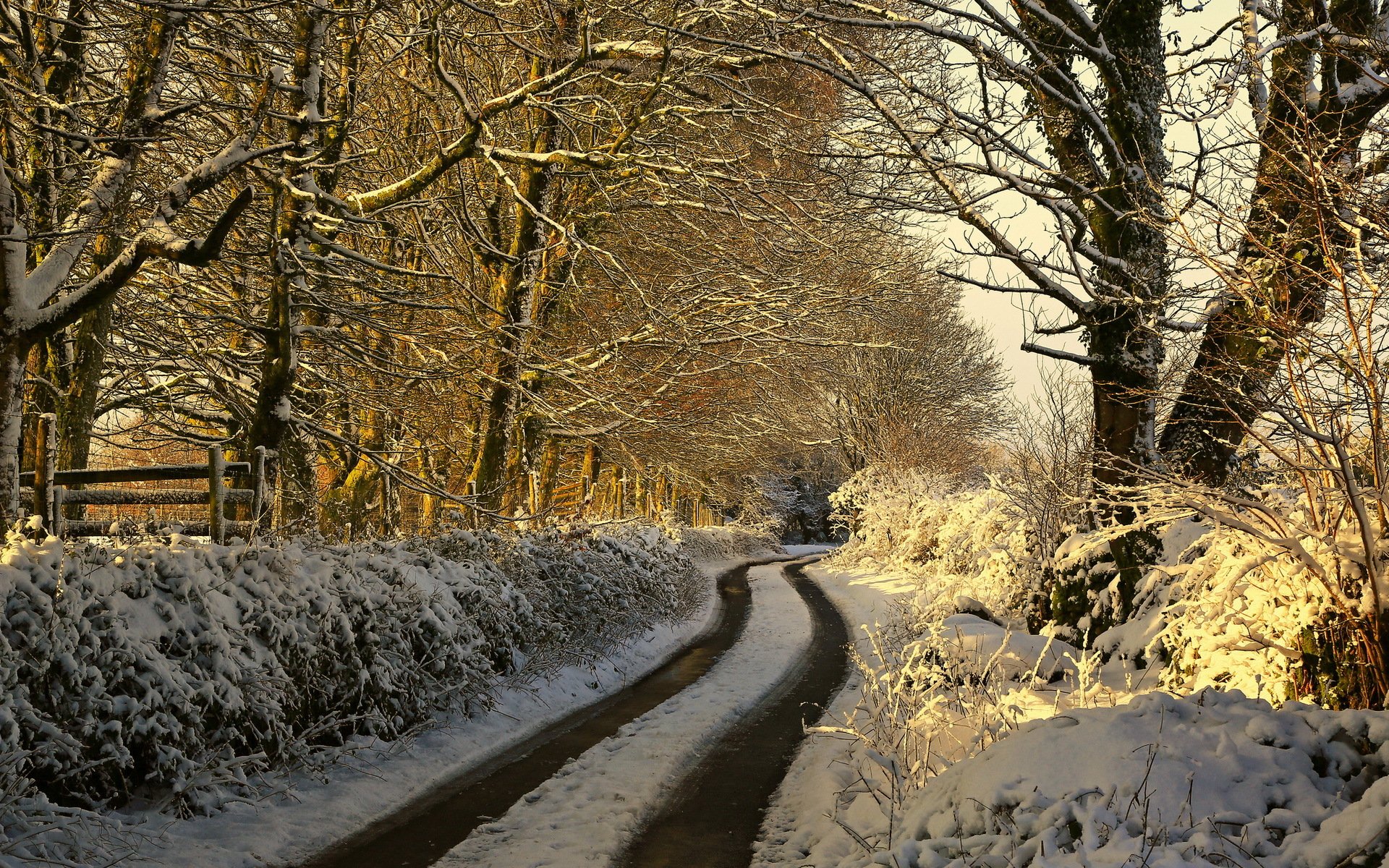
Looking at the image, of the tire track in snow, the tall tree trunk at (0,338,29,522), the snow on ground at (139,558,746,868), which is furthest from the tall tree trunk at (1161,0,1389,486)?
the tall tree trunk at (0,338,29,522)

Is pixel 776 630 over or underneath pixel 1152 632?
underneath

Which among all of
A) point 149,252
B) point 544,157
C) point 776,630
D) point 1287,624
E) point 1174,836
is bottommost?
point 776,630

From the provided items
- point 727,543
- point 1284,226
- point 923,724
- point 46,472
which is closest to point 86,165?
point 46,472

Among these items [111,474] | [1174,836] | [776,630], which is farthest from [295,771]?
[776,630]

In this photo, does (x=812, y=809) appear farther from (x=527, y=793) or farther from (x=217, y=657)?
(x=217, y=657)

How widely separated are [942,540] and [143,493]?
16749 mm

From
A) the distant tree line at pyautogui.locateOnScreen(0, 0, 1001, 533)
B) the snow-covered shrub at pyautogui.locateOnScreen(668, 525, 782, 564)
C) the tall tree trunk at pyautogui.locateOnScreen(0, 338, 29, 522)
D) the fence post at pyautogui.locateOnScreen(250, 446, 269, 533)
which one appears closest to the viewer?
the tall tree trunk at pyautogui.locateOnScreen(0, 338, 29, 522)

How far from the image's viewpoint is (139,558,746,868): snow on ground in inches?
203

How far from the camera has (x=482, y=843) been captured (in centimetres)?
559

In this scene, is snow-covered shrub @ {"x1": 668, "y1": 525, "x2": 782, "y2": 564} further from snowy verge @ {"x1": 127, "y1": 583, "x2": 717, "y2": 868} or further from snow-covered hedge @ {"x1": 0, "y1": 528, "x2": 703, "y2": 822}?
snow-covered hedge @ {"x1": 0, "y1": 528, "x2": 703, "y2": 822}

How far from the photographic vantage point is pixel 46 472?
7703 millimetres

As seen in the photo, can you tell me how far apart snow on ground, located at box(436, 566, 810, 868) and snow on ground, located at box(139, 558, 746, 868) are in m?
0.86

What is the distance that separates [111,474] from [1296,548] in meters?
9.17

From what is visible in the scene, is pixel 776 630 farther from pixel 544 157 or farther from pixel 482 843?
pixel 482 843
